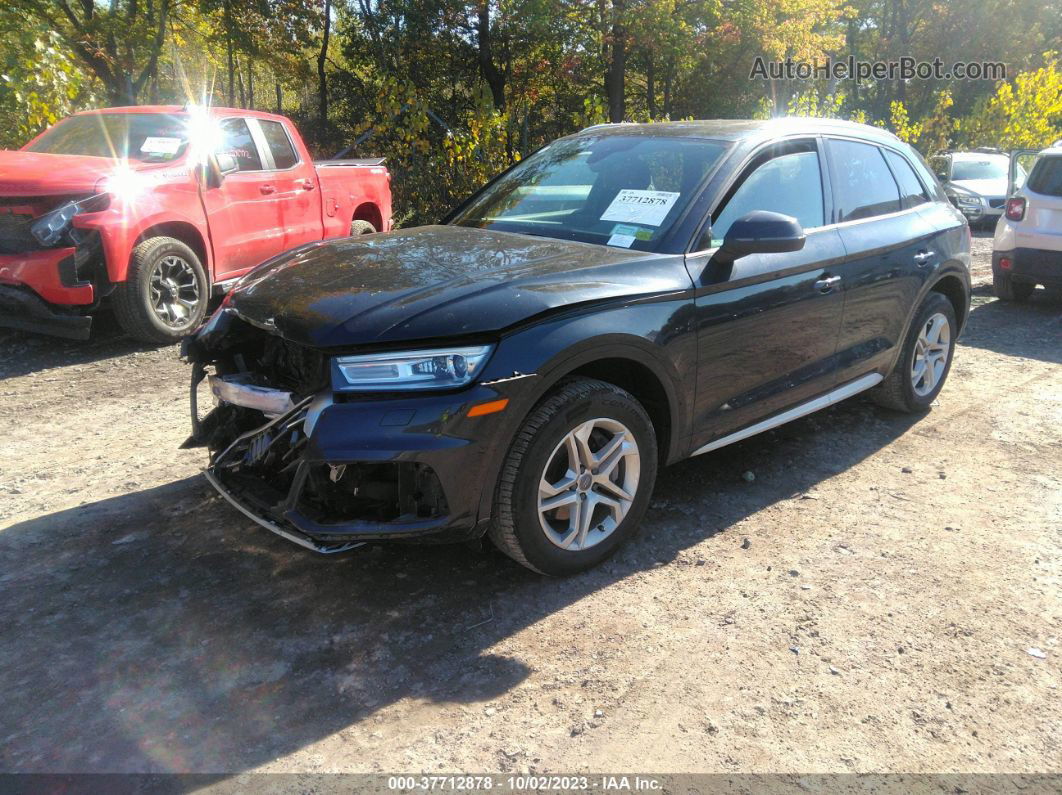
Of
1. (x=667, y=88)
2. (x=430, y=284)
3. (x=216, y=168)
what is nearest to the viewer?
(x=430, y=284)

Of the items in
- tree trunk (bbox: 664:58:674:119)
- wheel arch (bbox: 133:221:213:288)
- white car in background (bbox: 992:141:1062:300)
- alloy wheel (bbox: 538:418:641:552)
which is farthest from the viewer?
tree trunk (bbox: 664:58:674:119)

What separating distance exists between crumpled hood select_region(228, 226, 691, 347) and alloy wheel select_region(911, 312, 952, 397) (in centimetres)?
242

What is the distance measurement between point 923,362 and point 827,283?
1.54 m

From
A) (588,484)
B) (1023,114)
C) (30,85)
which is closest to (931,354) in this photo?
(588,484)

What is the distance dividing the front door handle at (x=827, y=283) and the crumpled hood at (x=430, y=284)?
3.17ft

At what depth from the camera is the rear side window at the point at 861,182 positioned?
4.39 meters

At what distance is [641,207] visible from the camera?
147 inches

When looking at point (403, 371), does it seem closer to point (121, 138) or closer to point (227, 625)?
point (227, 625)

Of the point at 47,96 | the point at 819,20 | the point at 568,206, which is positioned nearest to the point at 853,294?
the point at 568,206

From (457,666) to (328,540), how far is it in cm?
61

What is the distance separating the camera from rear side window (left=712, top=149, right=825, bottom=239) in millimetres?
3719

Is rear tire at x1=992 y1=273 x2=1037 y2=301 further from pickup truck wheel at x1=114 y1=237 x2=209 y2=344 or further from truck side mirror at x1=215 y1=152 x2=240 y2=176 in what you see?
pickup truck wheel at x1=114 y1=237 x2=209 y2=344

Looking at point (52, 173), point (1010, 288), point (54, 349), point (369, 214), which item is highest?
point (52, 173)

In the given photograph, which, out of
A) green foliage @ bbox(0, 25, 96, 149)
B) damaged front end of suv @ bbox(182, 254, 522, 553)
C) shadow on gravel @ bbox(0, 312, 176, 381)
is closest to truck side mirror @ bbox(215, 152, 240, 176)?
shadow on gravel @ bbox(0, 312, 176, 381)
